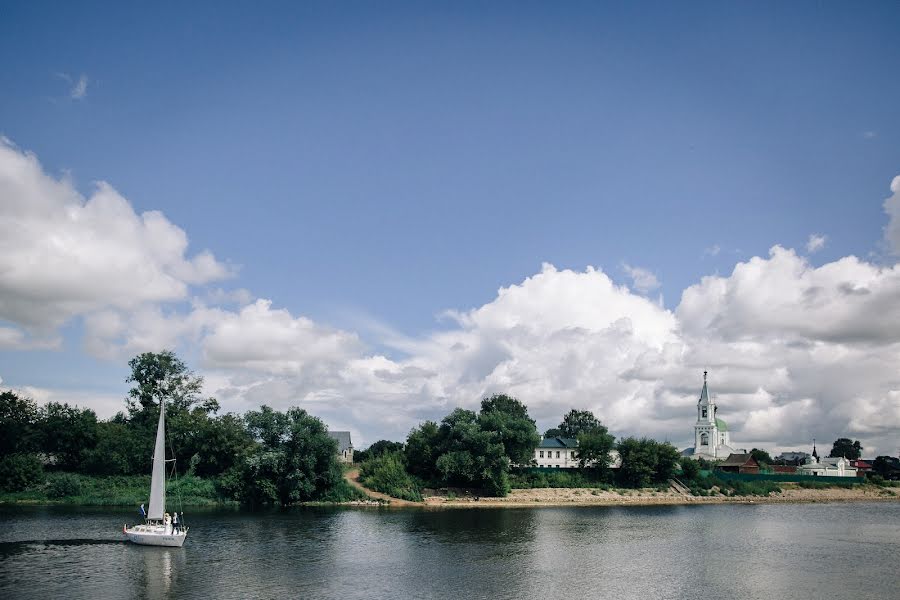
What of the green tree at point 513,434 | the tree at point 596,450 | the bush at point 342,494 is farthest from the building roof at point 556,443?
the bush at point 342,494

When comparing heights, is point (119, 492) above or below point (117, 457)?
below

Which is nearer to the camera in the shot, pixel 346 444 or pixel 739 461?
pixel 346 444

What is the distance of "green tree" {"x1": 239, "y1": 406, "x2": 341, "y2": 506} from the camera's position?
3369 inches

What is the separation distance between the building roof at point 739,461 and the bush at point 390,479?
286 feet

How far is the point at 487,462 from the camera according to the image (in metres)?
97.0

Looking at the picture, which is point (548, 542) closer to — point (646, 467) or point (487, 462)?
point (487, 462)

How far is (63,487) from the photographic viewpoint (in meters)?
86.4

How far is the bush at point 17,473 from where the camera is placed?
8550 cm

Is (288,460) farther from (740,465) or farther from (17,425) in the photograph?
(740,465)

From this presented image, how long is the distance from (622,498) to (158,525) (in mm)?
75518

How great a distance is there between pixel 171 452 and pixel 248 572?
58.9 m

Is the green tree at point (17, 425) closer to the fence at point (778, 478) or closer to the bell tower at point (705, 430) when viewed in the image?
the fence at point (778, 478)

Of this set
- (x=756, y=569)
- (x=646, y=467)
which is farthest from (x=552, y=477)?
(x=756, y=569)

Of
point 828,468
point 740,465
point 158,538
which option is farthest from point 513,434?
point 828,468
